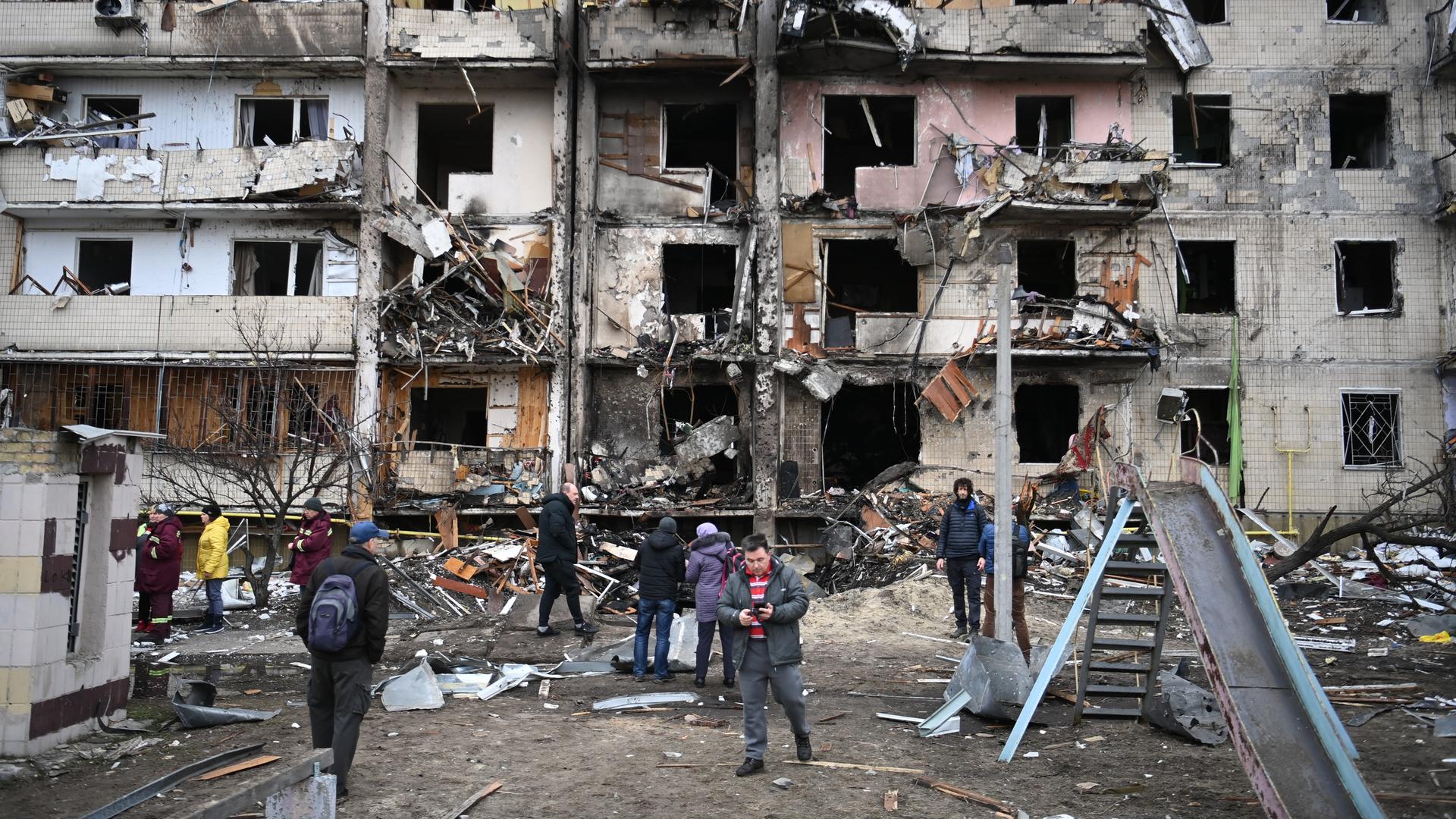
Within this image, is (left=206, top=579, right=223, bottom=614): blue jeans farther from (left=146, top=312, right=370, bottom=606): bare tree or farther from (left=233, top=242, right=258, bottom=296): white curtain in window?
(left=233, top=242, right=258, bottom=296): white curtain in window

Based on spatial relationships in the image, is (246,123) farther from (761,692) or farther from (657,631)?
(761,692)

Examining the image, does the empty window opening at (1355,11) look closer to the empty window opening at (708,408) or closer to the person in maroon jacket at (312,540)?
the empty window opening at (708,408)

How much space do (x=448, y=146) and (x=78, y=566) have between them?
56.7 ft

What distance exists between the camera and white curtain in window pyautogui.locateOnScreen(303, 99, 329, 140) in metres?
20.9

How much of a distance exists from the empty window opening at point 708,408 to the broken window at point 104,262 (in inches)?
471

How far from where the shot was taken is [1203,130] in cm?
2119

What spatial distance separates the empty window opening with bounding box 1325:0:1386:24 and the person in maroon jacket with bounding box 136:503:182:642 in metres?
23.3

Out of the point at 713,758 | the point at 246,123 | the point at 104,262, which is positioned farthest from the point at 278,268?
the point at 713,758

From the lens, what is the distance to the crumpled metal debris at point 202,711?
815 cm

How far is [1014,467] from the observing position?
19.5 metres

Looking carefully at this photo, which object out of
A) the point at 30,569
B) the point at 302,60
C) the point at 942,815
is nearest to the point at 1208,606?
the point at 942,815

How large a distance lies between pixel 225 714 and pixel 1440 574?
1793cm

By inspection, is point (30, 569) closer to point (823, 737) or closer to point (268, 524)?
point (823, 737)

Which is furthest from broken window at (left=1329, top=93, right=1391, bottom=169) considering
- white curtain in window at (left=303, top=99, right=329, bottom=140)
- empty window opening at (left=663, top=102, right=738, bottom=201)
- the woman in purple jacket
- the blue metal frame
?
white curtain in window at (left=303, top=99, right=329, bottom=140)
